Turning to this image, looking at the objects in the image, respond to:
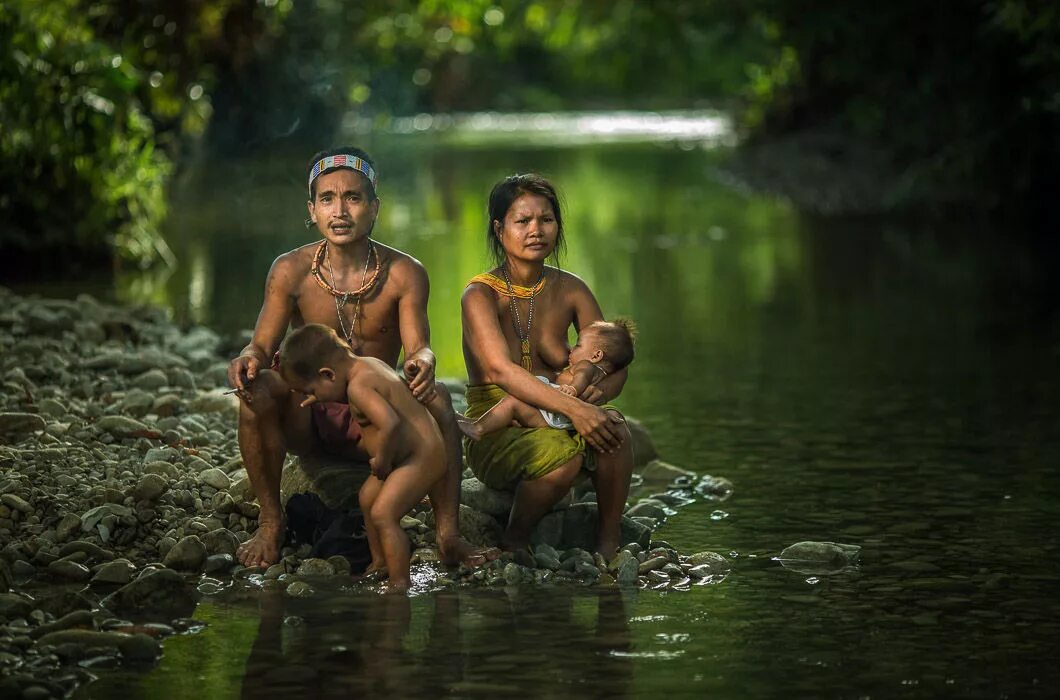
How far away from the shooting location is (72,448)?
7.44 m

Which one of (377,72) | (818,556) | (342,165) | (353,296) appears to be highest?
(377,72)

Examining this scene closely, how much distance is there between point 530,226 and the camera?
6492mm

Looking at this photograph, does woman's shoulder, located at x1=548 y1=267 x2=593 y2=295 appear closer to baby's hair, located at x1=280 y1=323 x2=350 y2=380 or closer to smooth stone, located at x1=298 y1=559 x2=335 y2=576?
baby's hair, located at x1=280 y1=323 x2=350 y2=380

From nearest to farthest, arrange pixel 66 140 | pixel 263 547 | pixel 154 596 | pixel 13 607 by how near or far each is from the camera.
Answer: pixel 13 607 → pixel 154 596 → pixel 263 547 → pixel 66 140

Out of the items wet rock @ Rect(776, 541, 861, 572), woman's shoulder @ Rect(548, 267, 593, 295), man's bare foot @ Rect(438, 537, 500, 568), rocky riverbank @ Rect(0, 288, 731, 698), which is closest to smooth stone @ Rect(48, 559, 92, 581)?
rocky riverbank @ Rect(0, 288, 731, 698)

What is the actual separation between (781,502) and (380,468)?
83.7 inches

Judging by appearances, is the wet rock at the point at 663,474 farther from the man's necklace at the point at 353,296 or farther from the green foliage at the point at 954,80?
the green foliage at the point at 954,80

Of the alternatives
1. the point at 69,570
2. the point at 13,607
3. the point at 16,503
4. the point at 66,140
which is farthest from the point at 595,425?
the point at 66,140

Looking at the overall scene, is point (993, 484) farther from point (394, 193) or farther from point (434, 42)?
point (434, 42)

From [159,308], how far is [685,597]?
714 cm

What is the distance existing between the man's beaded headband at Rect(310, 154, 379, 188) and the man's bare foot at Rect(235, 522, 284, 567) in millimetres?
1195

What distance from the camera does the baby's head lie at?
642 cm

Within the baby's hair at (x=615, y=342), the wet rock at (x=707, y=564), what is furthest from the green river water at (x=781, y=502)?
the baby's hair at (x=615, y=342)

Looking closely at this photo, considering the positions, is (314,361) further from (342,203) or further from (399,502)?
(342,203)
